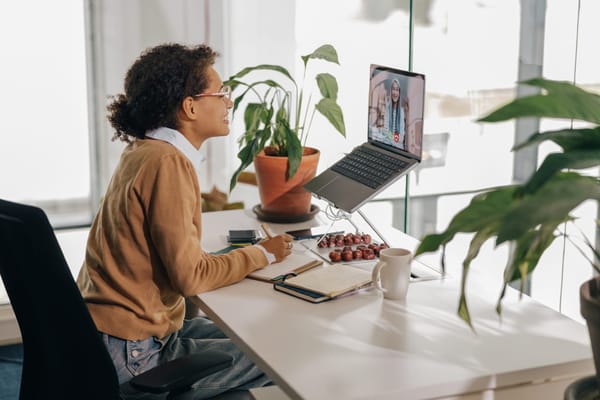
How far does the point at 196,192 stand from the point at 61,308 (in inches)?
21.8

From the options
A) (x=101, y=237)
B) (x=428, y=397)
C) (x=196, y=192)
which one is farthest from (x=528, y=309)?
(x=101, y=237)

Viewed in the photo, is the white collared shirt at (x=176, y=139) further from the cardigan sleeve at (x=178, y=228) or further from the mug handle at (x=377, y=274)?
the mug handle at (x=377, y=274)

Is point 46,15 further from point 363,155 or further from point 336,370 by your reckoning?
point 336,370

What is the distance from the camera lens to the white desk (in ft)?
5.41

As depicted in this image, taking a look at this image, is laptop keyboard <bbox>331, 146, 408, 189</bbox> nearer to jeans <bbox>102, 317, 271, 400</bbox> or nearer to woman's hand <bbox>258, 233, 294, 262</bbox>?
woman's hand <bbox>258, 233, 294, 262</bbox>

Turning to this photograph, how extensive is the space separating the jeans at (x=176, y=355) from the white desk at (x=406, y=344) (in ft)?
0.51

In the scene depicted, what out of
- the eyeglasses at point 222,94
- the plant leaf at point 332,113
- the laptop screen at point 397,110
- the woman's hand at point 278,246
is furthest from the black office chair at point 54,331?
the plant leaf at point 332,113

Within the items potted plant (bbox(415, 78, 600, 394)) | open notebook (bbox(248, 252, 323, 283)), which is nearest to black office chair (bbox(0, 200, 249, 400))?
open notebook (bbox(248, 252, 323, 283))

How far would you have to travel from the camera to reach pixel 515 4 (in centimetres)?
246

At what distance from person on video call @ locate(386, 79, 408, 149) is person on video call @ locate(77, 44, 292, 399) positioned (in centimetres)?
50

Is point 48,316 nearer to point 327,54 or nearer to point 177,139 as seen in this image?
point 177,139

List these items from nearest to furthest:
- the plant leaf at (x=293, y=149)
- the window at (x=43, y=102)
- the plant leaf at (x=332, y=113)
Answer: the plant leaf at (x=293, y=149), the plant leaf at (x=332, y=113), the window at (x=43, y=102)

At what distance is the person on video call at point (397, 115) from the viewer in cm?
240

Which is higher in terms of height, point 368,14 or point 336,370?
point 368,14
